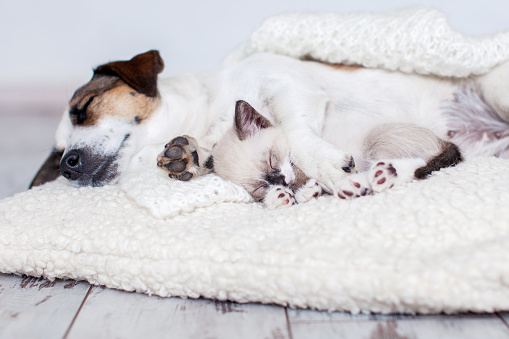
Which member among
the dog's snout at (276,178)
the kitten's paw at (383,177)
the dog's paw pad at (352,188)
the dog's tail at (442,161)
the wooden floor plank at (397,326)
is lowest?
the dog's snout at (276,178)

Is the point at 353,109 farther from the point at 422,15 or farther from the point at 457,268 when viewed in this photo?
the point at 457,268

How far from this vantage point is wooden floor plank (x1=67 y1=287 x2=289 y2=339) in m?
1.20

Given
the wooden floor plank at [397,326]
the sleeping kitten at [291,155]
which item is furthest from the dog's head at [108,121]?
the wooden floor plank at [397,326]

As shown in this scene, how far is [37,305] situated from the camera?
141 cm

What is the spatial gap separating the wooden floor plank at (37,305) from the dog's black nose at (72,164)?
547 mm

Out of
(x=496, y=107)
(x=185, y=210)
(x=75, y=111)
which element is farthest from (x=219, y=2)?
(x=185, y=210)

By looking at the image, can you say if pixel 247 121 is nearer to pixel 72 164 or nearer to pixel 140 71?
pixel 140 71

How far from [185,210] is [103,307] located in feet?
1.39

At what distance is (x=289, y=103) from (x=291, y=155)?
24 cm

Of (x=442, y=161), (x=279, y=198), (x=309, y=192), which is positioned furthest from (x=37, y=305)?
(x=442, y=161)

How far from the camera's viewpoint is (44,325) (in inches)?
50.8

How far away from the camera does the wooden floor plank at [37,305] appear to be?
49.9 inches

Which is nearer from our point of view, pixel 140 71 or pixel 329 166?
Result: pixel 329 166

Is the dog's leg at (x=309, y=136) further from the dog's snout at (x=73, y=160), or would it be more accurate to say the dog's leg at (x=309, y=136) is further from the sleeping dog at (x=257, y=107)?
the dog's snout at (x=73, y=160)
